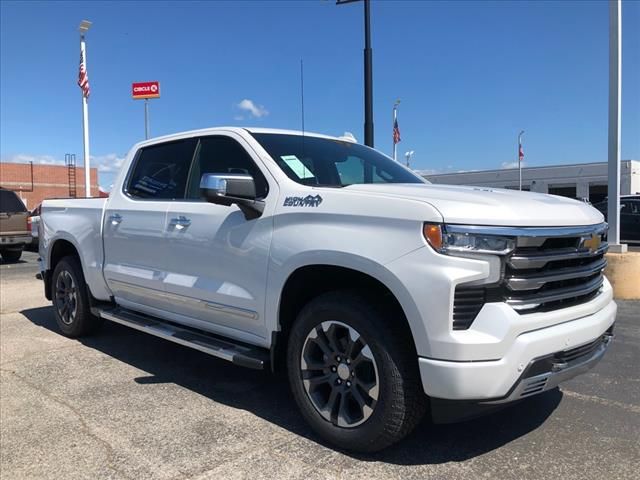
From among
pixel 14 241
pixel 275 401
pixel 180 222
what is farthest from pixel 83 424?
pixel 14 241

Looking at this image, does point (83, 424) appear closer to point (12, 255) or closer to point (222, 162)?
point (222, 162)

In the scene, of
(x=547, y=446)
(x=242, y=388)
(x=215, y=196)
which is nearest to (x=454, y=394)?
(x=547, y=446)

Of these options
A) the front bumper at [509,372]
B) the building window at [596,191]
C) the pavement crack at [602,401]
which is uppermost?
the building window at [596,191]

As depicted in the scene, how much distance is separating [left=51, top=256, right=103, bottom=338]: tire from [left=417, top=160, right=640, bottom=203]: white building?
44033 mm

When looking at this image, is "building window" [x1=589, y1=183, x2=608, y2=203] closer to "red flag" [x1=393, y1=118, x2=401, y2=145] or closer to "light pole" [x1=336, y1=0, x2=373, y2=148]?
"red flag" [x1=393, y1=118, x2=401, y2=145]

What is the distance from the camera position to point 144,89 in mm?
21406

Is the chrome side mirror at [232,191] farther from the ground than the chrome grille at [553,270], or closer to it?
farther from the ground

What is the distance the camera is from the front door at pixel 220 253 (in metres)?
3.57

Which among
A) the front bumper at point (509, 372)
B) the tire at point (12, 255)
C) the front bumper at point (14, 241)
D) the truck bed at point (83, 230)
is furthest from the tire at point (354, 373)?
the tire at point (12, 255)

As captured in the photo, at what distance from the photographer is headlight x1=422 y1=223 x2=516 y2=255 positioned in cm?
266

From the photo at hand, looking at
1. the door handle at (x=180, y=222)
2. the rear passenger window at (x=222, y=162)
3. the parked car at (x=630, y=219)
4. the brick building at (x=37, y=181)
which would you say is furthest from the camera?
the brick building at (x=37, y=181)

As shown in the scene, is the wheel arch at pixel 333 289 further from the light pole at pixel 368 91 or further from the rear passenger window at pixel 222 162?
the light pole at pixel 368 91

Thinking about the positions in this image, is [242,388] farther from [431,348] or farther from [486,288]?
[486,288]

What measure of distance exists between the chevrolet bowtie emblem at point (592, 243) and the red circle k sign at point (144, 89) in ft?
66.6
